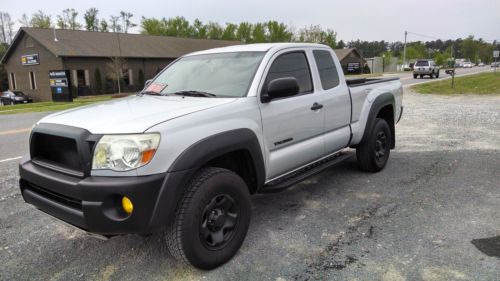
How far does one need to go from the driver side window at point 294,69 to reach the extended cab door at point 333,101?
0.57ft

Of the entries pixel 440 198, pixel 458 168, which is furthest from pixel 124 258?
pixel 458 168

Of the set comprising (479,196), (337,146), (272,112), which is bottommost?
(479,196)

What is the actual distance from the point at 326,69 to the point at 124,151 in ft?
9.54

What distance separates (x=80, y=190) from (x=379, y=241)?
8.41 feet

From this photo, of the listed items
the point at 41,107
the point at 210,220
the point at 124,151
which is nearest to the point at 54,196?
the point at 124,151

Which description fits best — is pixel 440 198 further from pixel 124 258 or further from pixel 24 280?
pixel 24 280

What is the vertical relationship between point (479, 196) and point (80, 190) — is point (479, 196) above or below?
below

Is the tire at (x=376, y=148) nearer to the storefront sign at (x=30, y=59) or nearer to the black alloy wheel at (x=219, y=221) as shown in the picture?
the black alloy wheel at (x=219, y=221)

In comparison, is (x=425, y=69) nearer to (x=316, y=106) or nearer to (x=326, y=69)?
(x=326, y=69)

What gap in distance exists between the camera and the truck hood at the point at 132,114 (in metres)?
2.95

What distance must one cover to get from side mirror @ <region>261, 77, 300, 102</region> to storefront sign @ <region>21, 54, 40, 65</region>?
1590 inches

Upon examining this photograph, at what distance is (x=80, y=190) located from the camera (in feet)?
9.30

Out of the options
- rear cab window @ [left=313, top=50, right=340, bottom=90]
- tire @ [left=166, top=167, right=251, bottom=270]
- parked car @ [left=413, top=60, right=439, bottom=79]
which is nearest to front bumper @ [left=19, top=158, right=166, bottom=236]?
tire @ [left=166, top=167, right=251, bottom=270]

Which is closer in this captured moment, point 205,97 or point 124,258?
point 124,258
